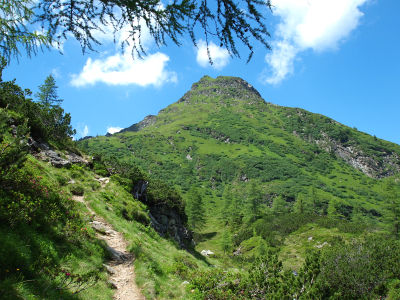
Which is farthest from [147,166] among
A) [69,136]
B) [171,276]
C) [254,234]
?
[171,276]

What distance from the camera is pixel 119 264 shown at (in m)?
8.87

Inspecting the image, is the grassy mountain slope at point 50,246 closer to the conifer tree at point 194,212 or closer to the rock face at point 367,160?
the conifer tree at point 194,212

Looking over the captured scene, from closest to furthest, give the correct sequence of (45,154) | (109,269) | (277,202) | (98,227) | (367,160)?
(109,269) < (98,227) < (45,154) < (277,202) < (367,160)

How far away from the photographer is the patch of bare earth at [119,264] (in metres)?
7.38

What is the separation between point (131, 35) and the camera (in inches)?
225

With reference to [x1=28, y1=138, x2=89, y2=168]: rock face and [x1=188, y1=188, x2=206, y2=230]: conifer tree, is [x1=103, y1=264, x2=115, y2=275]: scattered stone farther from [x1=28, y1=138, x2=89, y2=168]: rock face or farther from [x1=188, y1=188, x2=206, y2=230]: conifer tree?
[x1=188, y1=188, x2=206, y2=230]: conifer tree

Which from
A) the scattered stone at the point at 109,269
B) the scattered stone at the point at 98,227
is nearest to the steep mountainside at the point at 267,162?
the scattered stone at the point at 98,227

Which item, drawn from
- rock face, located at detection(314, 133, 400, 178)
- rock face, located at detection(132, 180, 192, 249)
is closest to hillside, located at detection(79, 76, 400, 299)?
rock face, located at detection(314, 133, 400, 178)

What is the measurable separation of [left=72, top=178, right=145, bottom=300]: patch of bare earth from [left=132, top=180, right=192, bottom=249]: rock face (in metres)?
9.29

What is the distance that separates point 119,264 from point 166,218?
50.7 feet

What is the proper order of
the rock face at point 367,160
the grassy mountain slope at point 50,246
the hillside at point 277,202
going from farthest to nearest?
the rock face at point 367,160 → the hillside at point 277,202 → the grassy mountain slope at point 50,246

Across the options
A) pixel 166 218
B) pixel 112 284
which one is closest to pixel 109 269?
pixel 112 284

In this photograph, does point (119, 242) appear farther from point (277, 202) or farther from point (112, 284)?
point (277, 202)

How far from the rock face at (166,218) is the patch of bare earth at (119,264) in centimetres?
929
